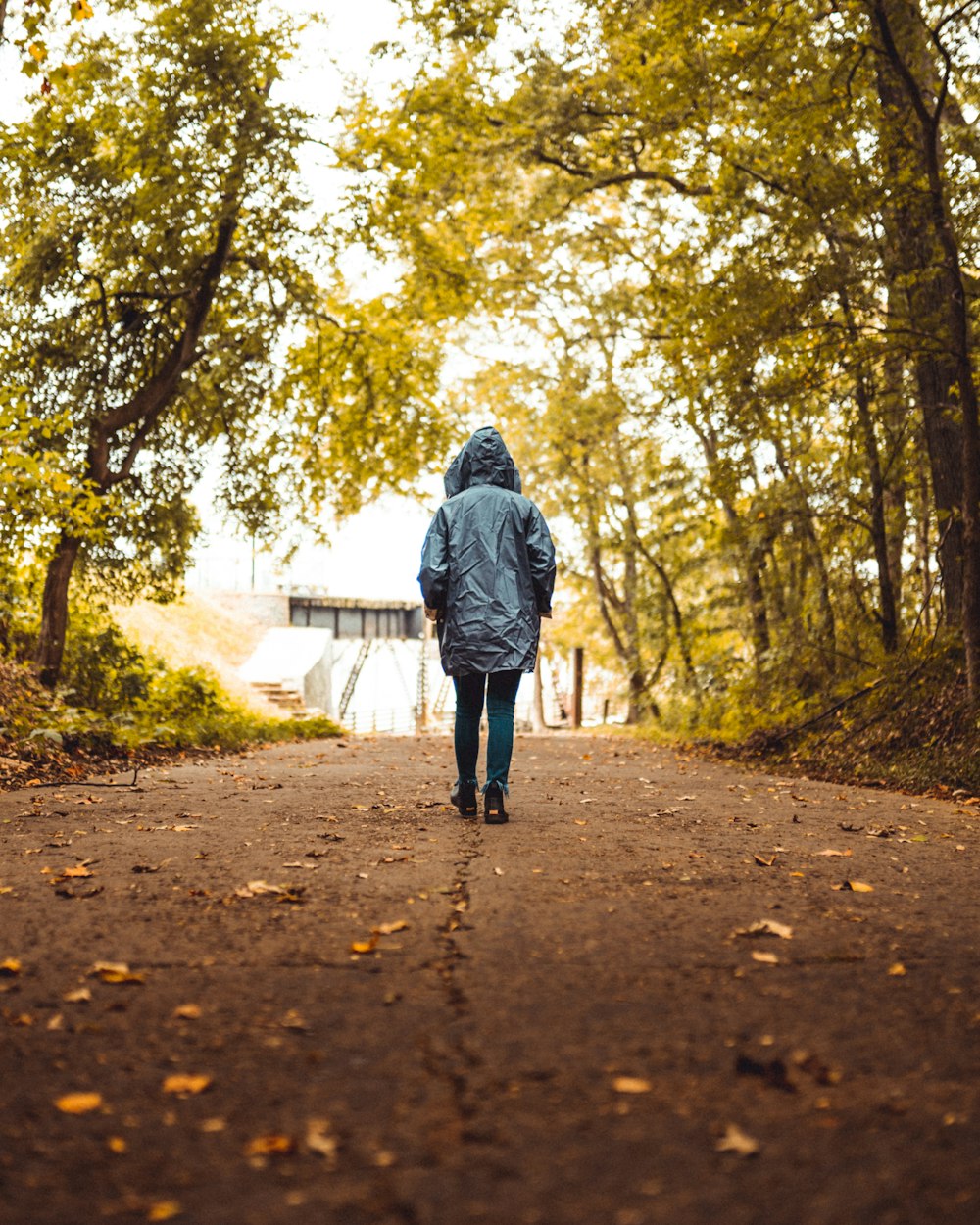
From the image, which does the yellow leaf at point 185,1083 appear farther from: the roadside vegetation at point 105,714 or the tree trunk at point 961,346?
the tree trunk at point 961,346

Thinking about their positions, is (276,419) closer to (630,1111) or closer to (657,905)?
(657,905)

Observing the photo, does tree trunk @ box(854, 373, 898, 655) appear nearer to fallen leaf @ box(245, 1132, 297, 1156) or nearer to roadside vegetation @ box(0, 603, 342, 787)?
roadside vegetation @ box(0, 603, 342, 787)

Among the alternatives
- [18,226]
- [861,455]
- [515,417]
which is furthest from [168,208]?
[515,417]

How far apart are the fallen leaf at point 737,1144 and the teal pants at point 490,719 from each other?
4.19 meters

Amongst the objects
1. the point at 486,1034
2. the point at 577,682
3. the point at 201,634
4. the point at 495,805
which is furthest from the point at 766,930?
the point at 201,634

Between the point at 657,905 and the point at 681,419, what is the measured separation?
9.98 metres

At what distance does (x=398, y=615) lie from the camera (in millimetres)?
40594

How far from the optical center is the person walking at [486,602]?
20.7 ft

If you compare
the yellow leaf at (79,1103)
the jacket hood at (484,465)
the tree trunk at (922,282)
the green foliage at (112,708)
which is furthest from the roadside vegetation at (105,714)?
the tree trunk at (922,282)

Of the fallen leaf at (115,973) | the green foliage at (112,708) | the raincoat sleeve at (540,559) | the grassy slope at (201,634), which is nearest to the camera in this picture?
the fallen leaf at (115,973)

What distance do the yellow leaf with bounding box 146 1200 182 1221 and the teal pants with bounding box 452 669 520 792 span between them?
4.45 metres

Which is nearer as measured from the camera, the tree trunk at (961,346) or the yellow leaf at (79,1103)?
the yellow leaf at (79,1103)

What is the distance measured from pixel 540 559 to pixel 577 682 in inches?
925

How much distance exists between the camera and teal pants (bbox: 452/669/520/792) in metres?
6.26
